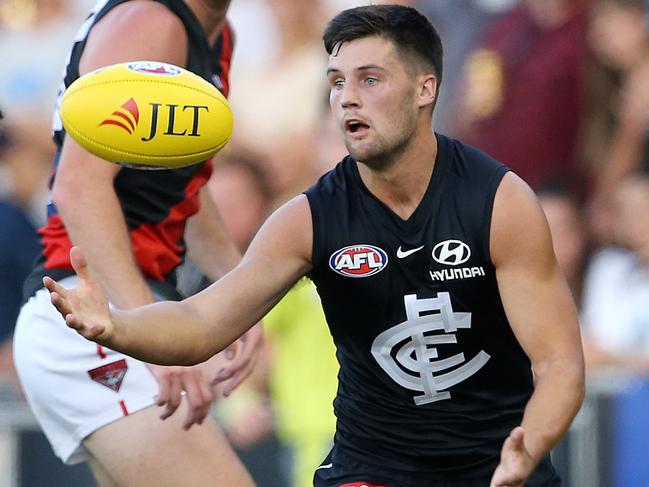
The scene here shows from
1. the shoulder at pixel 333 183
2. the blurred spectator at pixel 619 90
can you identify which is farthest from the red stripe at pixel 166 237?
the blurred spectator at pixel 619 90

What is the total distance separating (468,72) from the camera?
8680 millimetres

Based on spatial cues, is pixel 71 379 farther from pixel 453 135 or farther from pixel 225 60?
pixel 453 135

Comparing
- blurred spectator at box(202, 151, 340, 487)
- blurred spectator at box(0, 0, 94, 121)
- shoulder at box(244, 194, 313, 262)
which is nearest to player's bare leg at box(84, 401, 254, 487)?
shoulder at box(244, 194, 313, 262)

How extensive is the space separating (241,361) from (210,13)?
4.17ft

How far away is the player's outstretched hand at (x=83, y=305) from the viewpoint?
12.5 feet

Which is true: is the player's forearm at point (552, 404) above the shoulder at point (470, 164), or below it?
below

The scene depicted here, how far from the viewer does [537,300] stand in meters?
4.30

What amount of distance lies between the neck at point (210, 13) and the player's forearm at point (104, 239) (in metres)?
0.77

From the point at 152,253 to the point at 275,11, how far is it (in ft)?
13.4

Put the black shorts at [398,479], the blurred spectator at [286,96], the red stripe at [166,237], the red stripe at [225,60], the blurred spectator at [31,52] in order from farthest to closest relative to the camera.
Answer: the blurred spectator at [31,52] < the blurred spectator at [286,96] < the red stripe at [225,60] < the red stripe at [166,237] < the black shorts at [398,479]

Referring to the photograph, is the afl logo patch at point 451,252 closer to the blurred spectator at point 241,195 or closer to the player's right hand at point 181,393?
the player's right hand at point 181,393

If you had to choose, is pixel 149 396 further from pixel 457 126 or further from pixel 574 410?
pixel 457 126

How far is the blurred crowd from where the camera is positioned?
26.9 feet

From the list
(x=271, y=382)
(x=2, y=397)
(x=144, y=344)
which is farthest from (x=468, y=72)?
(x=144, y=344)
